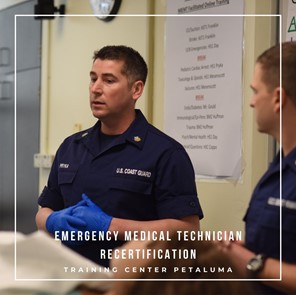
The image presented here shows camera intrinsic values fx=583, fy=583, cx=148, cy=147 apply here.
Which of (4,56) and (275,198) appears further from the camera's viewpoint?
(4,56)

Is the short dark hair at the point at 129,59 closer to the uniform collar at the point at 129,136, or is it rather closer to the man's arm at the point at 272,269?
the uniform collar at the point at 129,136

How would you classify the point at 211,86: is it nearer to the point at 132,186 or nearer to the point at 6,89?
the point at 132,186

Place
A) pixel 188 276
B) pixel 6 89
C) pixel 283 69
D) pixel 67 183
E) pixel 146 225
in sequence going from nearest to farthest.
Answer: pixel 188 276
pixel 283 69
pixel 146 225
pixel 67 183
pixel 6 89

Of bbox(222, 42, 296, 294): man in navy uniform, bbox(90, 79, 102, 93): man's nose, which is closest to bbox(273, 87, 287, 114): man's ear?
bbox(222, 42, 296, 294): man in navy uniform

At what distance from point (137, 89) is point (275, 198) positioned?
50 cm

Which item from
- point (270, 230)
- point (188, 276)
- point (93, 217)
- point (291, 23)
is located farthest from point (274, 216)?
point (291, 23)

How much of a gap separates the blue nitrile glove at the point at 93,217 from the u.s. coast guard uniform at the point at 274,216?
1.19ft

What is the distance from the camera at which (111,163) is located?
141 cm

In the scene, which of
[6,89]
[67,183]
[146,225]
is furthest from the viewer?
[6,89]

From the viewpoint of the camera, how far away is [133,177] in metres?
1.37

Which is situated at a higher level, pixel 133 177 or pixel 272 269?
pixel 133 177

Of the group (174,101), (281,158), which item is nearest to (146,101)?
(174,101)

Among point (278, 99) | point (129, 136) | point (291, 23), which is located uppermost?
point (291, 23)

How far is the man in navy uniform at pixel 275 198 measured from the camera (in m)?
1.03
